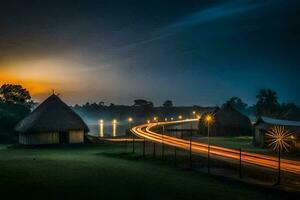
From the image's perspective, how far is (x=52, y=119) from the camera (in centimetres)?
6694

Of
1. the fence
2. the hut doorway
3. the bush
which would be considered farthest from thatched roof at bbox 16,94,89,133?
the fence

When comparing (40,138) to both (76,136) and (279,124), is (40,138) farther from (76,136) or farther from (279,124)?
(279,124)

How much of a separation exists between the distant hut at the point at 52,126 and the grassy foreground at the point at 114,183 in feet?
77.1

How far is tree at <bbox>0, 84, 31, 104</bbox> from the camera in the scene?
322 ft

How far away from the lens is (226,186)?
31.1 meters

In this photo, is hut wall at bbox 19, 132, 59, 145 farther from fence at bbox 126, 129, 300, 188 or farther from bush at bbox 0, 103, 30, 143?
fence at bbox 126, 129, 300, 188

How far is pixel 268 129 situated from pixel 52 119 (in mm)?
34590

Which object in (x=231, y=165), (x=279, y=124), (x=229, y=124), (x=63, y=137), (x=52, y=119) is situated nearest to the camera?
(x=231, y=165)

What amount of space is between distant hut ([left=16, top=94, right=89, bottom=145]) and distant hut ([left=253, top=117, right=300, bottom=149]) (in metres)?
28.7

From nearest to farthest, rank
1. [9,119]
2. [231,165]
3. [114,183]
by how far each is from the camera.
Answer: [114,183], [231,165], [9,119]

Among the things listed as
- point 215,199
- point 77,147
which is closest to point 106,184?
point 215,199

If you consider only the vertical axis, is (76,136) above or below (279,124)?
below

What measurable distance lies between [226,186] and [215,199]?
4.74 meters

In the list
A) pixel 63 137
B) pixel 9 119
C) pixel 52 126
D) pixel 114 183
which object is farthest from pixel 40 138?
pixel 114 183
